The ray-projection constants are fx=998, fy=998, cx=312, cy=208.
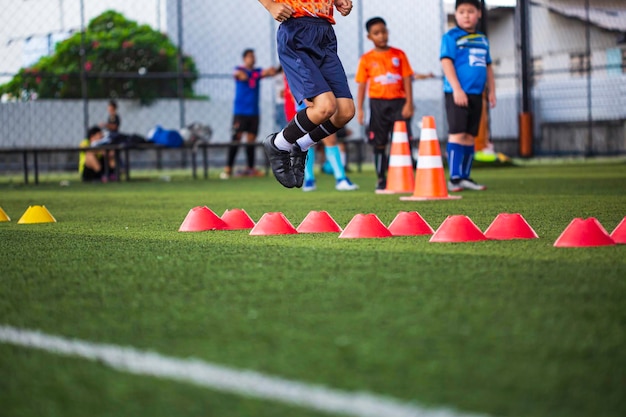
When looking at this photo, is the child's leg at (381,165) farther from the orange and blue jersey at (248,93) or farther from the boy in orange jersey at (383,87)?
the orange and blue jersey at (248,93)

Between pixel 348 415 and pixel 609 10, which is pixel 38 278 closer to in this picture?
pixel 348 415

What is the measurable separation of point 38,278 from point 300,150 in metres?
2.88

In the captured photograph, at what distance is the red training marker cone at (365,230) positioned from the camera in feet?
17.1

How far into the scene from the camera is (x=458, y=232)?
488 cm

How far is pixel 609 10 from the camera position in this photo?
90.6 ft

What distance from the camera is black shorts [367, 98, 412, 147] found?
10375mm

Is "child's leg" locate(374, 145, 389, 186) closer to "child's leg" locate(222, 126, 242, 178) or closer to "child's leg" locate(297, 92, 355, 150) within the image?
"child's leg" locate(297, 92, 355, 150)

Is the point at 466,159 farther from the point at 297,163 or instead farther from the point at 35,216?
Answer: the point at 35,216

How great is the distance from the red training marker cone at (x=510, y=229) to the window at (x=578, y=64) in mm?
20646

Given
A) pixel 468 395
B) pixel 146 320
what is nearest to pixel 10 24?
pixel 146 320

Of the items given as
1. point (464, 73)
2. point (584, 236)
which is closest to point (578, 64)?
point (464, 73)

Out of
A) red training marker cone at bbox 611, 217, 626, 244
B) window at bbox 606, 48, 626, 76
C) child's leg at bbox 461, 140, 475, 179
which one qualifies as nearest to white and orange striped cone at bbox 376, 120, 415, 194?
child's leg at bbox 461, 140, 475, 179

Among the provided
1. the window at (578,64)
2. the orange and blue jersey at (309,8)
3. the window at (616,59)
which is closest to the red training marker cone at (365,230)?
the orange and blue jersey at (309,8)

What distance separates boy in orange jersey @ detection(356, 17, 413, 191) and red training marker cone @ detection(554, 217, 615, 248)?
5.78 m
